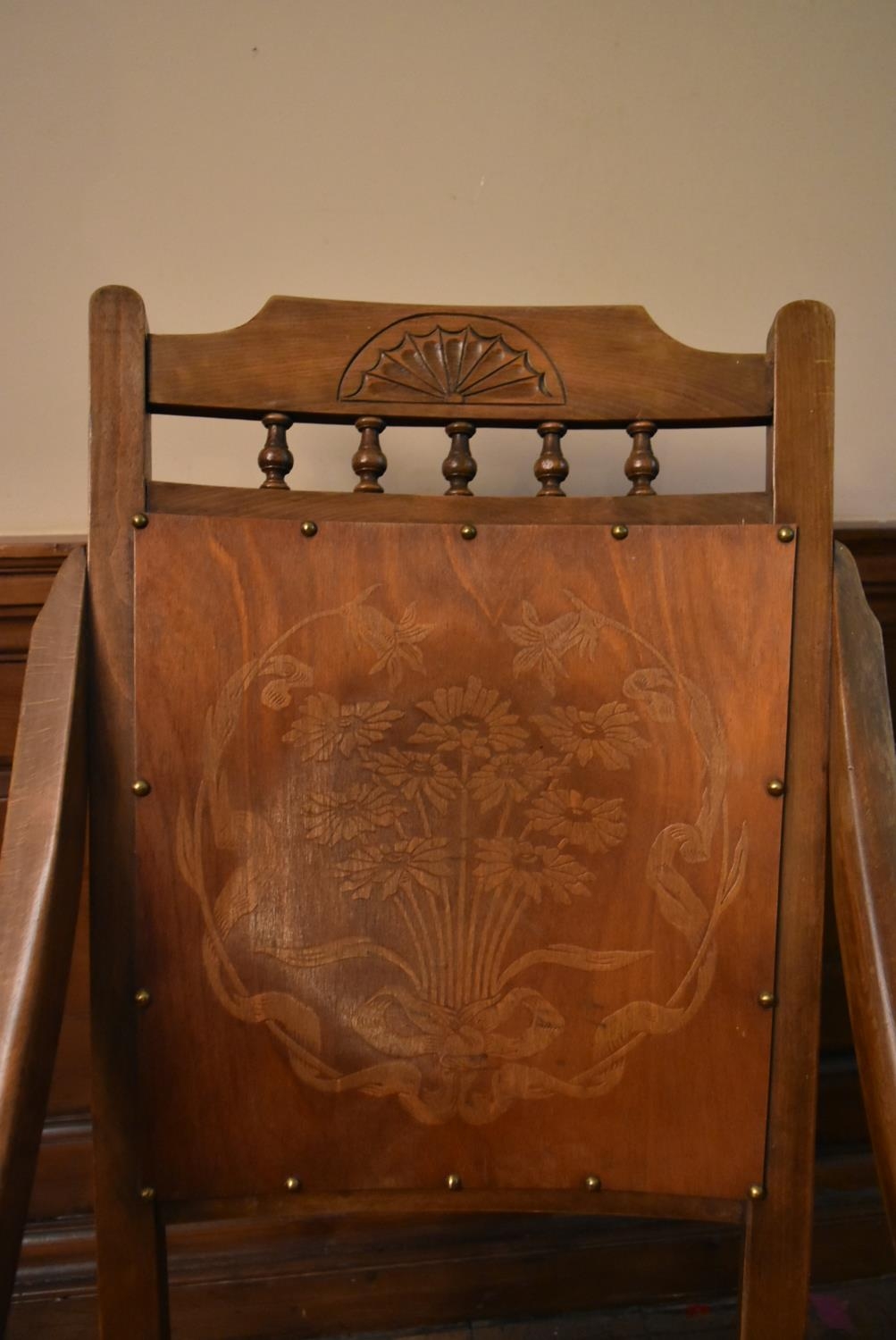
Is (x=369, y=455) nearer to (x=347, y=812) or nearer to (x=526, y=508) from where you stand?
(x=526, y=508)

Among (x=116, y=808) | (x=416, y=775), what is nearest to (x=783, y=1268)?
(x=416, y=775)

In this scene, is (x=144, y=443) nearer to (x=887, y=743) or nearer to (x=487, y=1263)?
(x=887, y=743)

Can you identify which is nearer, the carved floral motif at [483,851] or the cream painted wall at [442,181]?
the carved floral motif at [483,851]

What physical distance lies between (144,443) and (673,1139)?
0.54 meters

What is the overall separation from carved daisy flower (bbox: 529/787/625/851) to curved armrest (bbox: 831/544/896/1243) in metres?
0.13

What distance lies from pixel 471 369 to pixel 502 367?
0.8 inches

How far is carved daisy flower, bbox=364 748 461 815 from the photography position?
0.57 meters

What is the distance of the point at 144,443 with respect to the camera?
55cm

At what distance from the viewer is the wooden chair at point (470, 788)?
21.7 inches

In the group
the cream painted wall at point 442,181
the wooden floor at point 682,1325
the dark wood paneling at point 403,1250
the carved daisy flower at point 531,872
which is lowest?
the wooden floor at point 682,1325

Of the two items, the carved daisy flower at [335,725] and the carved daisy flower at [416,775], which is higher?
the carved daisy flower at [335,725]

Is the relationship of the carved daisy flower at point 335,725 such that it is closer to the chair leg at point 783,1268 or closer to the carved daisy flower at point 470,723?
the carved daisy flower at point 470,723

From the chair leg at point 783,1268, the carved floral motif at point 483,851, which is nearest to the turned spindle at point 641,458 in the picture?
the carved floral motif at point 483,851

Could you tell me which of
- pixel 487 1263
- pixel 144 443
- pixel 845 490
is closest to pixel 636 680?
pixel 144 443
